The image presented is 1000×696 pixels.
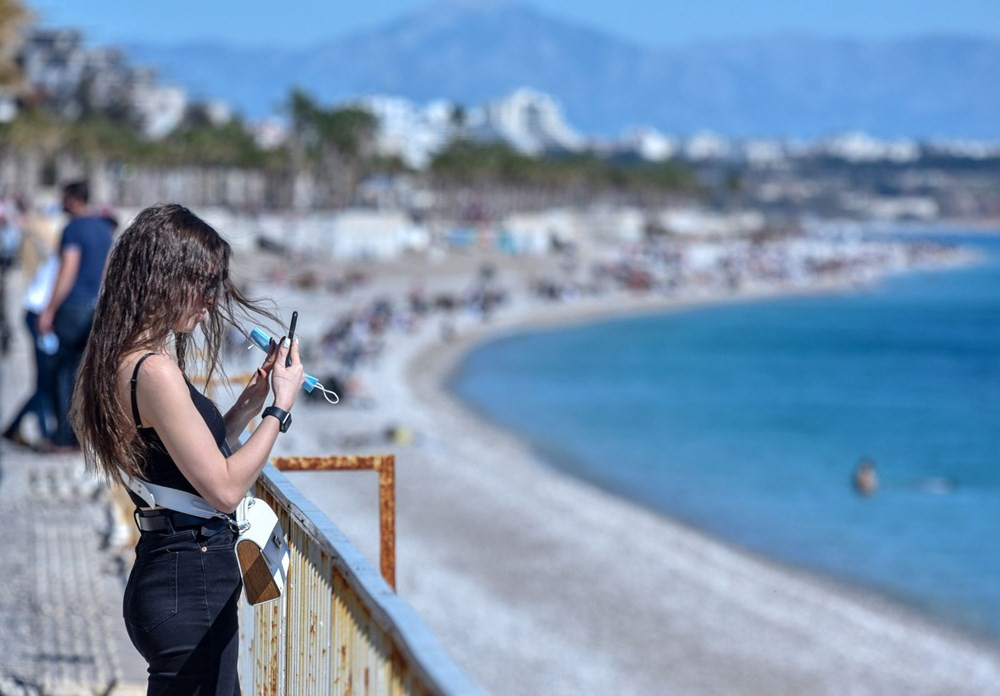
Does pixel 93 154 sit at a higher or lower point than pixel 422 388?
higher

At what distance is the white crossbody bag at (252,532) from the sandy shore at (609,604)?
7.09 m

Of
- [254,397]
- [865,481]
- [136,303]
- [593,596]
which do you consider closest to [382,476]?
[254,397]

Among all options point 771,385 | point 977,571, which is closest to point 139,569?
point 977,571

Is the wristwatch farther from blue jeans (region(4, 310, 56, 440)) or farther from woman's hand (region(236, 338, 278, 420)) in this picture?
blue jeans (region(4, 310, 56, 440))

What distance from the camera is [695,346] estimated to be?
181ft

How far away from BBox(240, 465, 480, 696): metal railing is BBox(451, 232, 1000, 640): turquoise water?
37.9 ft

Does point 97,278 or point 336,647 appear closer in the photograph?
point 336,647

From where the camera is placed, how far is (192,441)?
9.36 feet

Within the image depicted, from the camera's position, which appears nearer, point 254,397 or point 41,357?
point 254,397

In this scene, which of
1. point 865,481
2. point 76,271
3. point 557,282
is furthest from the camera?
point 557,282

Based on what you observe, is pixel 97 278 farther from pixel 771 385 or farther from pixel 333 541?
pixel 771 385

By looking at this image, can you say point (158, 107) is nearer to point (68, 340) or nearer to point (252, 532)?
A: point (68, 340)

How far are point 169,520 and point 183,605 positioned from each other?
18 cm

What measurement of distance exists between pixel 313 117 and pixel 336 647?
323 feet
